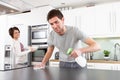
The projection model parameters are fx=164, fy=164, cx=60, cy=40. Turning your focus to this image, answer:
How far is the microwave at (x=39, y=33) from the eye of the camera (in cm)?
400

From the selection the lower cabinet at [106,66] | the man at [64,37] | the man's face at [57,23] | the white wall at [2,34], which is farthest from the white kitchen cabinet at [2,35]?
the man's face at [57,23]

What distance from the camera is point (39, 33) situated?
13.4 feet

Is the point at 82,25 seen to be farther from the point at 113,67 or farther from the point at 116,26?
the point at 113,67

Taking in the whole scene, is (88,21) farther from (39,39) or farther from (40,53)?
(40,53)

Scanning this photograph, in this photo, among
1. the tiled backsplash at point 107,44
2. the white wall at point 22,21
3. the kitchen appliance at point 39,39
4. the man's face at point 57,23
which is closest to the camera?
the man's face at point 57,23

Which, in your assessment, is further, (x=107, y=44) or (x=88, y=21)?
(x=107, y=44)

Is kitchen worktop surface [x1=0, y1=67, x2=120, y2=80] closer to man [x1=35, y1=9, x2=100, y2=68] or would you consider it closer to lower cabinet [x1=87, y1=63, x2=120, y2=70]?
man [x1=35, y1=9, x2=100, y2=68]

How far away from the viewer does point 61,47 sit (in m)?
1.88

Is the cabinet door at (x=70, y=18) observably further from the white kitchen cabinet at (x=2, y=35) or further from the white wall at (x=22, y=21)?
the white kitchen cabinet at (x=2, y=35)

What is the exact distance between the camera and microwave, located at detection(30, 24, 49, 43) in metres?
4.00

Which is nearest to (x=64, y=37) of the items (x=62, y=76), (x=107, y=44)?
(x=62, y=76)

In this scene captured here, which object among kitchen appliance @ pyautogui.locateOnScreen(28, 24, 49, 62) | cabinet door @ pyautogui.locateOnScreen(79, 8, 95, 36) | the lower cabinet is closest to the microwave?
kitchen appliance @ pyautogui.locateOnScreen(28, 24, 49, 62)

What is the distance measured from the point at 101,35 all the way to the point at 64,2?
4.20 feet

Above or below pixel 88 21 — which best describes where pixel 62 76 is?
below
